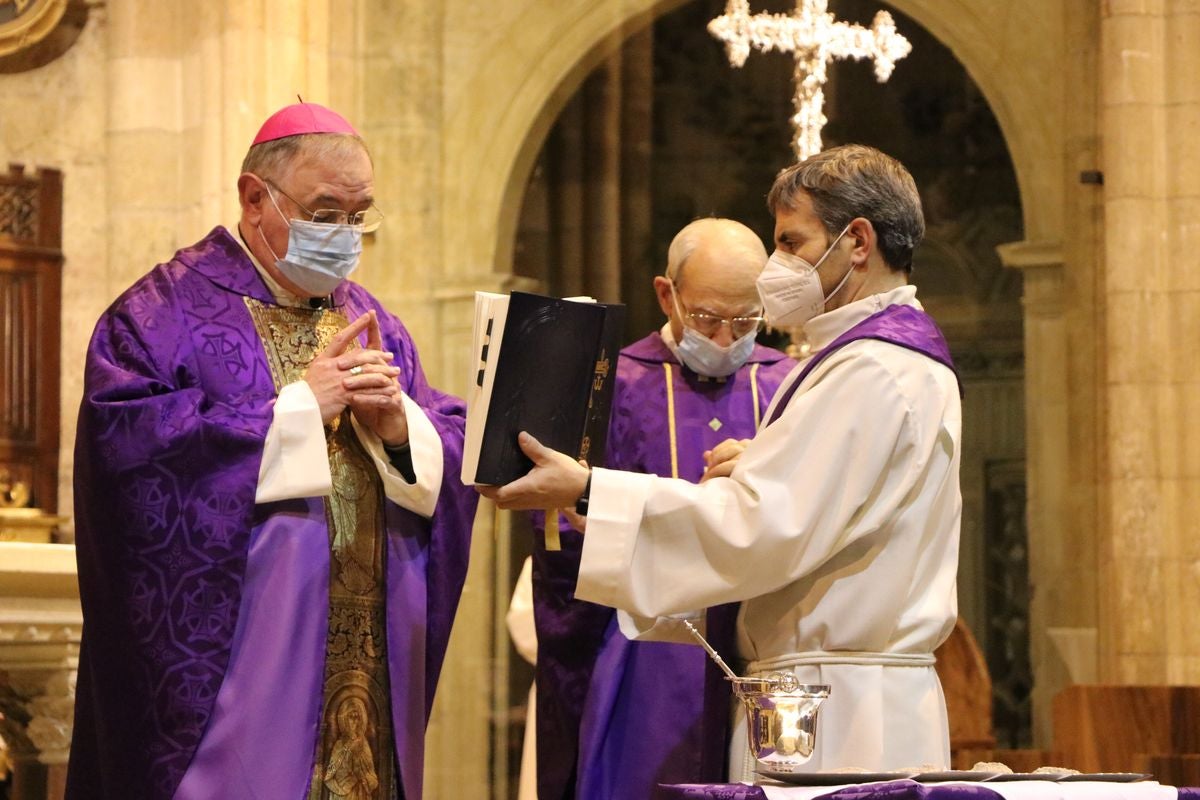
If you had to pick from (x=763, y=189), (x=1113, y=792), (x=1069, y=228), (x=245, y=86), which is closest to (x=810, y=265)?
(x=1113, y=792)

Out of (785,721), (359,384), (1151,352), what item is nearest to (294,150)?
(359,384)

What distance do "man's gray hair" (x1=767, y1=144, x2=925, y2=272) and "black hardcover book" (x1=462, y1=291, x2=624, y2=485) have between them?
450mm

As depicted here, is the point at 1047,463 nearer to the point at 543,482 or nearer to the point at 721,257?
the point at 721,257

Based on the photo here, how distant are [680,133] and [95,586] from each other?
9264 mm

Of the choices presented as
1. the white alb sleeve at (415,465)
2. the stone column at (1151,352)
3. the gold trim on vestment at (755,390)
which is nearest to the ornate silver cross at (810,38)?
the stone column at (1151,352)

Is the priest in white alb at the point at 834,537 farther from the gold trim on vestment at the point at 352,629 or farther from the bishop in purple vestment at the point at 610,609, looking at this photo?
the bishop in purple vestment at the point at 610,609

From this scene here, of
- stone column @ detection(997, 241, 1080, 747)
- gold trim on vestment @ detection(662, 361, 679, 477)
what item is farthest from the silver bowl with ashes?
stone column @ detection(997, 241, 1080, 747)

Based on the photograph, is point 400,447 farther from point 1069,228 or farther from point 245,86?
point 1069,228

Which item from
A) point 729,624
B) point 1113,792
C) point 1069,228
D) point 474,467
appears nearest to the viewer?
point 1113,792

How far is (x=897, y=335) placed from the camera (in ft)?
12.4

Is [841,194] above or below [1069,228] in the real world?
below

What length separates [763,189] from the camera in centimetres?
1302

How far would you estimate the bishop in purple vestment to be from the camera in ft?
16.4

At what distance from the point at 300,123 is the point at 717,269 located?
1.25m
